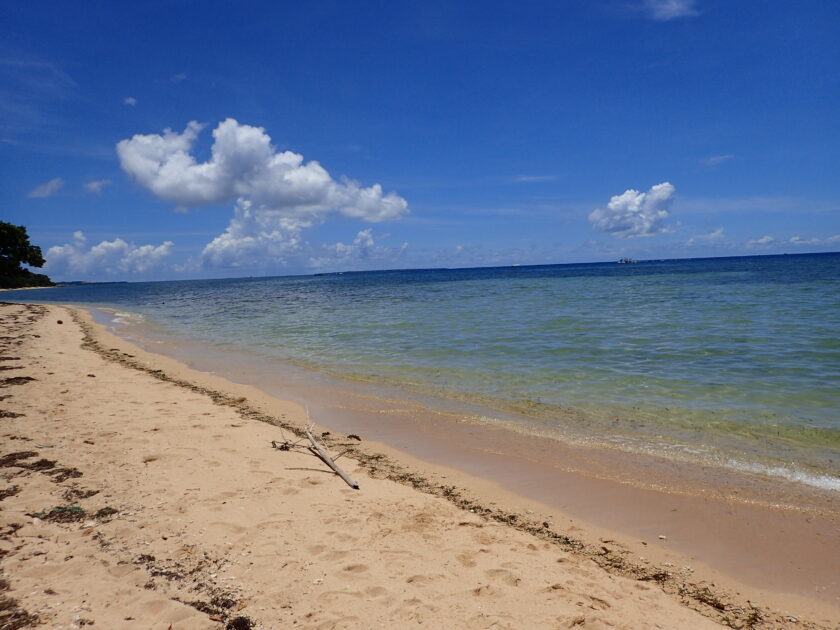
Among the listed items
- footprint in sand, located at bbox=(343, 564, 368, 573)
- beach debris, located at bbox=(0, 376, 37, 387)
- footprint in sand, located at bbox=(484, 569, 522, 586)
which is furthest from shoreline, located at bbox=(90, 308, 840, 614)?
beach debris, located at bbox=(0, 376, 37, 387)

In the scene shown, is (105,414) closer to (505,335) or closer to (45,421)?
(45,421)

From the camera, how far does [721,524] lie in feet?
15.5

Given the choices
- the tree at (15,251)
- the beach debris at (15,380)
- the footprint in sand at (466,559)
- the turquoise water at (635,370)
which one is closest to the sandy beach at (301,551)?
the footprint in sand at (466,559)

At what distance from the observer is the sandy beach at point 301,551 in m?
3.26

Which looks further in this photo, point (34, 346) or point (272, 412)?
point (34, 346)

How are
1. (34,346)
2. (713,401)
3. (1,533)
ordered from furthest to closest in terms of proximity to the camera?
(34,346) < (713,401) < (1,533)

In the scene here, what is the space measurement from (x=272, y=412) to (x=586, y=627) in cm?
695

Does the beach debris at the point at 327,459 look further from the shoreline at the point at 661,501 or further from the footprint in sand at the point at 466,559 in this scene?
the footprint in sand at the point at 466,559

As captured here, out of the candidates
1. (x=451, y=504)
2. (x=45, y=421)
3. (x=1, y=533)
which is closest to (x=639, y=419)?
(x=451, y=504)

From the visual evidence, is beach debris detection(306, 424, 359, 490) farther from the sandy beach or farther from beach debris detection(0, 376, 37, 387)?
beach debris detection(0, 376, 37, 387)

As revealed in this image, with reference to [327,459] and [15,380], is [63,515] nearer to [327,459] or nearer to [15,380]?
[327,459]

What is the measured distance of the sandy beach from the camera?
128 inches

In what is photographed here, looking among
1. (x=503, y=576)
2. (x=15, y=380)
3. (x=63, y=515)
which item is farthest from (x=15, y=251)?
(x=503, y=576)

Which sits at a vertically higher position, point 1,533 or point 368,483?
point 1,533
